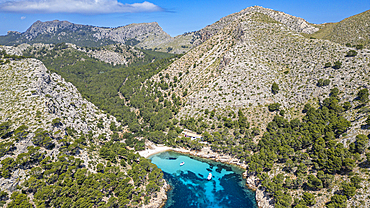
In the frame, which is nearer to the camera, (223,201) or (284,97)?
(223,201)

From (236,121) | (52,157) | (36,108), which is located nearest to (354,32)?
(236,121)

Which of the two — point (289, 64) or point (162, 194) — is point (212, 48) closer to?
point (289, 64)

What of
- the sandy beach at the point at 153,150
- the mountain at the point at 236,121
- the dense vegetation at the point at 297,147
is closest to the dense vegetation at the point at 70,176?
the mountain at the point at 236,121

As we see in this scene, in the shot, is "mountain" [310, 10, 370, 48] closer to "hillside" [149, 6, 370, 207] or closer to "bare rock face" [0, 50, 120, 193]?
"hillside" [149, 6, 370, 207]

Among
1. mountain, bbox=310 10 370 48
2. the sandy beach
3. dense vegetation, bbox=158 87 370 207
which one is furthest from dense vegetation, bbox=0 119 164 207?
mountain, bbox=310 10 370 48

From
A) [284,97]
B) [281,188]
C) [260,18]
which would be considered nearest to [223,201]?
[281,188]

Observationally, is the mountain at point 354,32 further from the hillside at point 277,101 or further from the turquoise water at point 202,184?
the turquoise water at point 202,184
